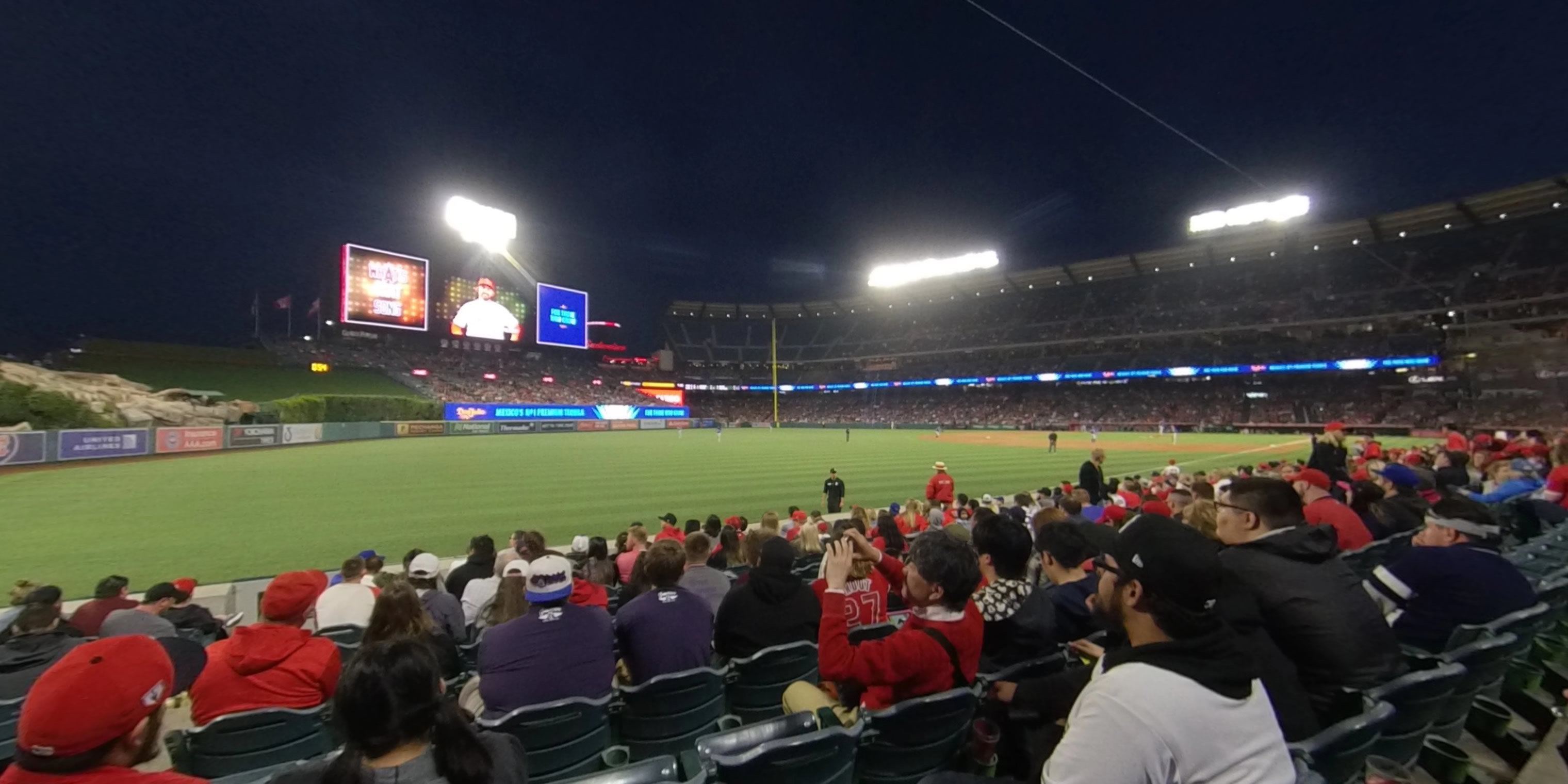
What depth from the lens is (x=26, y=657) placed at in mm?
4215

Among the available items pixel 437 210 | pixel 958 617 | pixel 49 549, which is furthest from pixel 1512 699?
pixel 437 210

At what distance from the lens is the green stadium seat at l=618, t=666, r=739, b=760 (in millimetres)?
3609

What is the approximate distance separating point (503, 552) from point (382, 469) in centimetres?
2041

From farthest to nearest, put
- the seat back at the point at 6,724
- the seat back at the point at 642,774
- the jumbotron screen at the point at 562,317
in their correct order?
1. the jumbotron screen at the point at 562,317
2. the seat back at the point at 6,724
3. the seat back at the point at 642,774

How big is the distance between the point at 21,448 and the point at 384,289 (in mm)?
38080

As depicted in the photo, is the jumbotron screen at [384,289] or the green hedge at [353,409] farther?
the jumbotron screen at [384,289]

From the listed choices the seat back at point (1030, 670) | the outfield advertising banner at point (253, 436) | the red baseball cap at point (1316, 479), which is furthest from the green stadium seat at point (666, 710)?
the outfield advertising banner at point (253, 436)

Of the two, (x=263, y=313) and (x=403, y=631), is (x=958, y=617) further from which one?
(x=263, y=313)

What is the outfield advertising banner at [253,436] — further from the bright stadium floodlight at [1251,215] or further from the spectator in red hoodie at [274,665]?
the bright stadium floodlight at [1251,215]

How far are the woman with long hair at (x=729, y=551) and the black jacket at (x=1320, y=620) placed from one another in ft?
19.0

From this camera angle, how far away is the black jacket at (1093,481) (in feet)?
44.5

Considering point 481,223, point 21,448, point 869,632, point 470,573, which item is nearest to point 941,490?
point 470,573

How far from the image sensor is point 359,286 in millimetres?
57469

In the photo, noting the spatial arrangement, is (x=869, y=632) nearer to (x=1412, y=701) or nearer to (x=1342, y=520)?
(x=1412, y=701)
